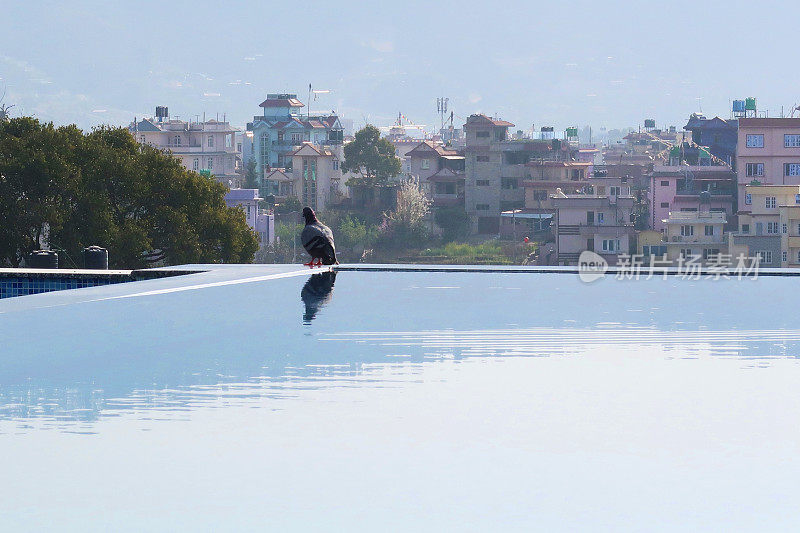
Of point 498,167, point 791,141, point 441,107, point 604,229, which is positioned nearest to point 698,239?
point 604,229

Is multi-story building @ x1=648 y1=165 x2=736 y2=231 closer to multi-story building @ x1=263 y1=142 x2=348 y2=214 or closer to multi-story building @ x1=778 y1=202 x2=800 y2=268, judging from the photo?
multi-story building @ x1=778 y1=202 x2=800 y2=268

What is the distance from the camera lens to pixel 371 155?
87.0 m

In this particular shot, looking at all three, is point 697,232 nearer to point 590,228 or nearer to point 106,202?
point 590,228

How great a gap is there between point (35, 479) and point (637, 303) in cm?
725

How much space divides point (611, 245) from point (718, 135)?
2574cm

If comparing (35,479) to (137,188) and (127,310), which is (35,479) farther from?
(137,188)

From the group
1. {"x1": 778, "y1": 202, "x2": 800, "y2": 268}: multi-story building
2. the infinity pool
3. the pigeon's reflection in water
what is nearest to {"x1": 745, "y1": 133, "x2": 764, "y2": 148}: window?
{"x1": 778, "y1": 202, "x2": 800, "y2": 268}: multi-story building

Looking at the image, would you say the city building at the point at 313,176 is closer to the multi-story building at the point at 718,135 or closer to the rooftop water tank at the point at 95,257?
the multi-story building at the point at 718,135

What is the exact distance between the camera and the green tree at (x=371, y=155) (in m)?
86.9

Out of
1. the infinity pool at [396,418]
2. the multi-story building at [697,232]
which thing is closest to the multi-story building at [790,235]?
the multi-story building at [697,232]

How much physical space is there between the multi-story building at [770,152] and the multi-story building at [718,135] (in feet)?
58.2

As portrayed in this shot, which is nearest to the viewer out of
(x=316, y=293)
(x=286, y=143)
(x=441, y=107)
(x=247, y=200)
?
(x=316, y=293)

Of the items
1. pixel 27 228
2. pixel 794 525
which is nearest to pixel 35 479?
pixel 794 525

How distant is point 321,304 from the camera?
11.4 meters
